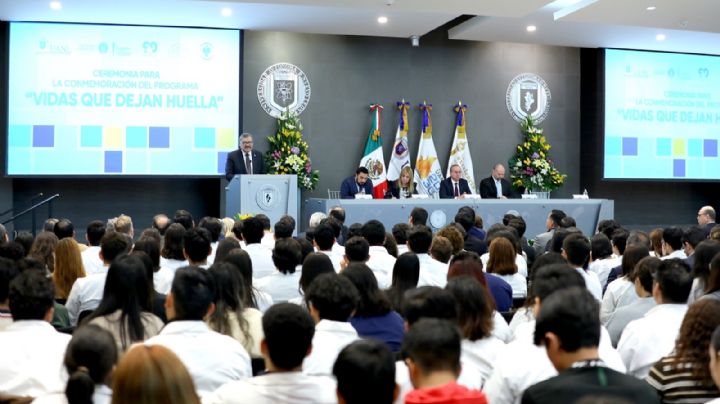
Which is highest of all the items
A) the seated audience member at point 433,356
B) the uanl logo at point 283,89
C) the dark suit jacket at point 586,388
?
the uanl logo at point 283,89

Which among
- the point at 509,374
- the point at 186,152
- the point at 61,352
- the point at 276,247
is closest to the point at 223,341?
the point at 61,352

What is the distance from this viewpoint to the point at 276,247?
507cm

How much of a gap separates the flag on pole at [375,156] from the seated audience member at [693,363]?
34.2 ft

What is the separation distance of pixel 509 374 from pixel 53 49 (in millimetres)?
10284

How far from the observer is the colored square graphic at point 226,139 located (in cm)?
1219

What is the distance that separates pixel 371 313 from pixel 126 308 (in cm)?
106

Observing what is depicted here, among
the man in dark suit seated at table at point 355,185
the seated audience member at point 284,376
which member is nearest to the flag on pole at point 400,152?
the man in dark suit seated at table at point 355,185

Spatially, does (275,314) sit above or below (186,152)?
below

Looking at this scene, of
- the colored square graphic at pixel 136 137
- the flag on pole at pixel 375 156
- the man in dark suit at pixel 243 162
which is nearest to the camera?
the man in dark suit at pixel 243 162

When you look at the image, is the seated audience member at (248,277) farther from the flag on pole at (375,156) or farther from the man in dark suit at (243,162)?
the flag on pole at (375,156)

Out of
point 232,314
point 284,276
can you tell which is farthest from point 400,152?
point 232,314

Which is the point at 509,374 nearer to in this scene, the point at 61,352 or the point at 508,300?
the point at 61,352

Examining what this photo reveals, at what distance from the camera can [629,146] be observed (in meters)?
14.2

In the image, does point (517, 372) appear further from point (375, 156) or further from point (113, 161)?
point (375, 156)
